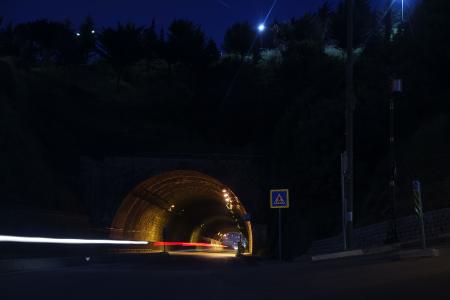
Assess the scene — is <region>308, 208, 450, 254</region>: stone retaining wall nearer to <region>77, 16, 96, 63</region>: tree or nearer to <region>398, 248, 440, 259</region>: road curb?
<region>398, 248, 440, 259</region>: road curb

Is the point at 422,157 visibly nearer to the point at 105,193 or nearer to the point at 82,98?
the point at 105,193

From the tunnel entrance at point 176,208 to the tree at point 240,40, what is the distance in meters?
16.5

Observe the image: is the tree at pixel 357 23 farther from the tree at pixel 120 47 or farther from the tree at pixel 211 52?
the tree at pixel 120 47

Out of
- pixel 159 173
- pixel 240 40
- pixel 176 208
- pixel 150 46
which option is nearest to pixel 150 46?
pixel 150 46

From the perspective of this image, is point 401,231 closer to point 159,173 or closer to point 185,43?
point 159,173

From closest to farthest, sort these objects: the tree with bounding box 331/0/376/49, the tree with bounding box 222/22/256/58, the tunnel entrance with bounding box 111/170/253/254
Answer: the tunnel entrance with bounding box 111/170/253/254 → the tree with bounding box 331/0/376/49 → the tree with bounding box 222/22/256/58

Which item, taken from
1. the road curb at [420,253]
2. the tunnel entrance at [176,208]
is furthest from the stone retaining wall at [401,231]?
the tunnel entrance at [176,208]

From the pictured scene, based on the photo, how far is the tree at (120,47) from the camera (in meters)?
61.8

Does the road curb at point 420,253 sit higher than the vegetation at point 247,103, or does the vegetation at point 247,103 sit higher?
the vegetation at point 247,103

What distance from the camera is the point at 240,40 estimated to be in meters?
64.8

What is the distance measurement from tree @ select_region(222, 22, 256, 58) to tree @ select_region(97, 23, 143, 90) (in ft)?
31.0

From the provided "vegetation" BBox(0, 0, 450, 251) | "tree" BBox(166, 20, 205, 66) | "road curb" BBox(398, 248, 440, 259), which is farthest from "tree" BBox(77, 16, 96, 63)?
"road curb" BBox(398, 248, 440, 259)

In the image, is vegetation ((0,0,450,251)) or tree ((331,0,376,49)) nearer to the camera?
vegetation ((0,0,450,251))

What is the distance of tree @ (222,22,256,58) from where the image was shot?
211 feet
